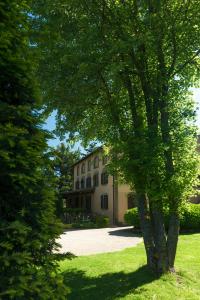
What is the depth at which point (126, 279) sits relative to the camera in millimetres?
10430

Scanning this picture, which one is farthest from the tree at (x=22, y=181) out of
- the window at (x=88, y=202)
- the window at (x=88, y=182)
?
the window at (x=88, y=182)

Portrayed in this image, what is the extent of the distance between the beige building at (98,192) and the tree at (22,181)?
2243 cm

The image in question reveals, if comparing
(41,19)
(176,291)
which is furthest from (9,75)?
(41,19)

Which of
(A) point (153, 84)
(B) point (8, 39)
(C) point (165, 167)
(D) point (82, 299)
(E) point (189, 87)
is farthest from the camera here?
(E) point (189, 87)

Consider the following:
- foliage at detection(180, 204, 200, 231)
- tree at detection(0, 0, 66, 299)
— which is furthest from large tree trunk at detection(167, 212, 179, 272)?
foliage at detection(180, 204, 200, 231)

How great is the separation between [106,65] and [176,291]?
715 cm

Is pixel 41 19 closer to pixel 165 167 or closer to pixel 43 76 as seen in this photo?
pixel 43 76

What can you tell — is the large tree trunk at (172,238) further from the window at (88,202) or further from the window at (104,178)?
the window at (88,202)

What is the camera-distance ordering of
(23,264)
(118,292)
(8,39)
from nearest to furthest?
(23,264)
(8,39)
(118,292)

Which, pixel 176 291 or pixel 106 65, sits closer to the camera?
pixel 176 291

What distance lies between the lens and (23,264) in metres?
4.00

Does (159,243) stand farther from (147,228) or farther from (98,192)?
(98,192)

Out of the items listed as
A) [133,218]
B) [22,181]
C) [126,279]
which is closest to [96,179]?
[133,218]

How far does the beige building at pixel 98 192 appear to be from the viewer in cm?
3356
